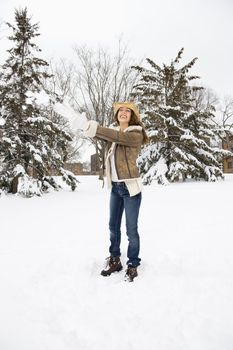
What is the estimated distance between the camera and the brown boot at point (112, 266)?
3.29m

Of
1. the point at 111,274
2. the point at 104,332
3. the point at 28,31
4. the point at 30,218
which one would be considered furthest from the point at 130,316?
the point at 28,31

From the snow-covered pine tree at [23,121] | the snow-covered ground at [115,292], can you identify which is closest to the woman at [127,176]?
the snow-covered ground at [115,292]

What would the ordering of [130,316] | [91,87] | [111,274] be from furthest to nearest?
[91,87] < [111,274] < [130,316]

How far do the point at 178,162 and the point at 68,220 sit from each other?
31.2 ft

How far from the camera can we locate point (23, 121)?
10641 mm

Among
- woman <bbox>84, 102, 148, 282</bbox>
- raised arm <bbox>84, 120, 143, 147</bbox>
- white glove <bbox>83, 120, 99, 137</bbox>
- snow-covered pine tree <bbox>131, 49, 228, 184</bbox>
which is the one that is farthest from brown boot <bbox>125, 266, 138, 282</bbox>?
snow-covered pine tree <bbox>131, 49, 228, 184</bbox>

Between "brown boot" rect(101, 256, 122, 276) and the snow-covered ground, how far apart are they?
0.08 m

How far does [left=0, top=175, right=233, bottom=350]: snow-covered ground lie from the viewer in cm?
222

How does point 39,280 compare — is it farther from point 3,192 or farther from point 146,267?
point 3,192

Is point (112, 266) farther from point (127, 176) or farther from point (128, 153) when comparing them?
point (128, 153)

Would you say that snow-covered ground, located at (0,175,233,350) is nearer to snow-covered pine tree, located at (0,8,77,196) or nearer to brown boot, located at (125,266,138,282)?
brown boot, located at (125,266,138,282)

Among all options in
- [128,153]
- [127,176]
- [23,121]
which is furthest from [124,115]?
[23,121]

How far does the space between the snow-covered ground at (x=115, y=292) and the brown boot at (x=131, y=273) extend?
77 mm

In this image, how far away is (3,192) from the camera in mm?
10258
